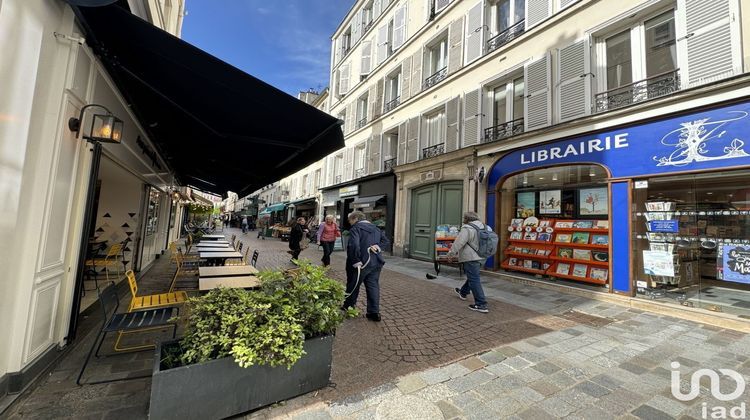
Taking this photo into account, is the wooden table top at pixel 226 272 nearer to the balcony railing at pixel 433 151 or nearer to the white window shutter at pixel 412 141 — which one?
the balcony railing at pixel 433 151

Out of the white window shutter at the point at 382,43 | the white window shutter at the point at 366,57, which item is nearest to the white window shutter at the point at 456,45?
the white window shutter at the point at 382,43

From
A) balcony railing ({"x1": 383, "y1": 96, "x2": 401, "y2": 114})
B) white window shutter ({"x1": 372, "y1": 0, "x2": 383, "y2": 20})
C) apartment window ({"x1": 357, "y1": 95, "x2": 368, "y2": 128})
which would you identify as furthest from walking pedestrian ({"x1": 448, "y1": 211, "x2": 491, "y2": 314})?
white window shutter ({"x1": 372, "y1": 0, "x2": 383, "y2": 20})

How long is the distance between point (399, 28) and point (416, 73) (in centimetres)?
276

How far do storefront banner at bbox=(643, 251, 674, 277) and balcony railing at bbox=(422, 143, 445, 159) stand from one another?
6.14m

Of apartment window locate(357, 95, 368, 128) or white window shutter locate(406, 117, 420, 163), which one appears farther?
apartment window locate(357, 95, 368, 128)

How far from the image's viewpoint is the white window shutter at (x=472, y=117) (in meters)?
8.89

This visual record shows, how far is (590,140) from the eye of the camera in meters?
6.33

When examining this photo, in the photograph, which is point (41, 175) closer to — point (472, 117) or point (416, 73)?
point (472, 117)

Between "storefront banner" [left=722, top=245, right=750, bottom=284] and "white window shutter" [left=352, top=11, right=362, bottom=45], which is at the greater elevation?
"white window shutter" [left=352, top=11, right=362, bottom=45]

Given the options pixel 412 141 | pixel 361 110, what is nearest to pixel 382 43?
pixel 361 110

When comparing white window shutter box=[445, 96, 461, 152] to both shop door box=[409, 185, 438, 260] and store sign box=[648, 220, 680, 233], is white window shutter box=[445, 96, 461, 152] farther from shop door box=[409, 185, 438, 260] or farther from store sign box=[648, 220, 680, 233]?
store sign box=[648, 220, 680, 233]

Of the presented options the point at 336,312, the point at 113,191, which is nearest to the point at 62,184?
the point at 336,312

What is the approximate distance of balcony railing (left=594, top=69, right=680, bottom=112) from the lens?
17.9ft

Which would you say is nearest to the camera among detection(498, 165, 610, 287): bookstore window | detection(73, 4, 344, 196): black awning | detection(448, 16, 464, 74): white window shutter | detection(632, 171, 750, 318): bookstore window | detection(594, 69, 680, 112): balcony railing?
detection(73, 4, 344, 196): black awning
